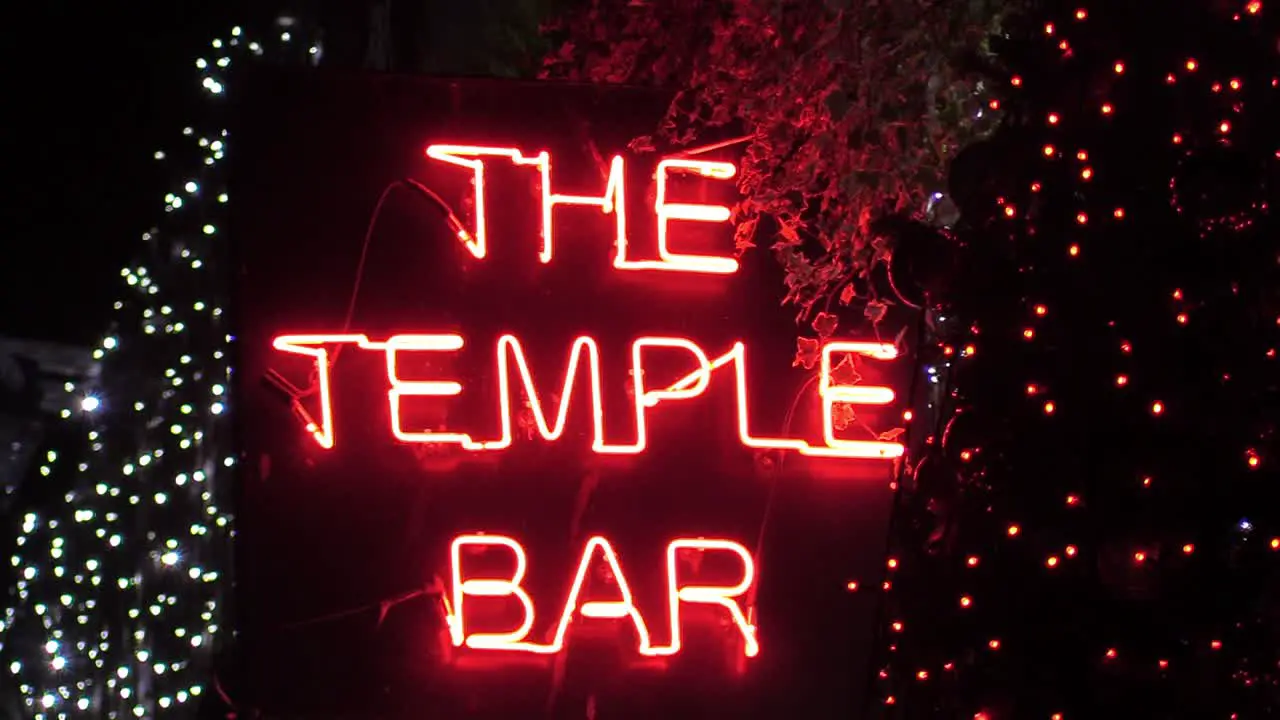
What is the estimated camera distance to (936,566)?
3.04 meters

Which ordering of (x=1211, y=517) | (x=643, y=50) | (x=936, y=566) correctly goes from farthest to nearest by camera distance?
(x=643, y=50) < (x=936, y=566) < (x=1211, y=517)

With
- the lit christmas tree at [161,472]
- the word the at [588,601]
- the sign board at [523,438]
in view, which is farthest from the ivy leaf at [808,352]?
the lit christmas tree at [161,472]

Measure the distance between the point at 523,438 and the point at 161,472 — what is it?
1.90m

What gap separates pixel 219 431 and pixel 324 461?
1.10m

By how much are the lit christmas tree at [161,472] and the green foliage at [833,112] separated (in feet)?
7.11

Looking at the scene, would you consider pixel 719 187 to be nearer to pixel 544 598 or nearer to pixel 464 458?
pixel 464 458

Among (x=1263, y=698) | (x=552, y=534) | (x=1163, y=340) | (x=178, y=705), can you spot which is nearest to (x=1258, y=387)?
(x=1163, y=340)

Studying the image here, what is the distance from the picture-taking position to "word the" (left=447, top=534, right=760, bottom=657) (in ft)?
12.8

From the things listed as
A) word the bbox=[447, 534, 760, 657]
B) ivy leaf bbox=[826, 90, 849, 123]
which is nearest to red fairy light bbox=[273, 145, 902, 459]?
word the bbox=[447, 534, 760, 657]

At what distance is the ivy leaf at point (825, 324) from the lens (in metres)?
3.80

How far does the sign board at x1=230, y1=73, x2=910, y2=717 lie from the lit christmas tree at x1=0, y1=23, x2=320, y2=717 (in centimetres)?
94

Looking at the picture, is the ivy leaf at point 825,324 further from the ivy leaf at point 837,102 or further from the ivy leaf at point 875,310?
the ivy leaf at point 837,102

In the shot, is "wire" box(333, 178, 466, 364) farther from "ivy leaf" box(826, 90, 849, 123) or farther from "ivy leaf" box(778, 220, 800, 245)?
"ivy leaf" box(826, 90, 849, 123)

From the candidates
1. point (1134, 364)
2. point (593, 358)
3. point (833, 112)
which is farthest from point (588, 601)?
point (1134, 364)
